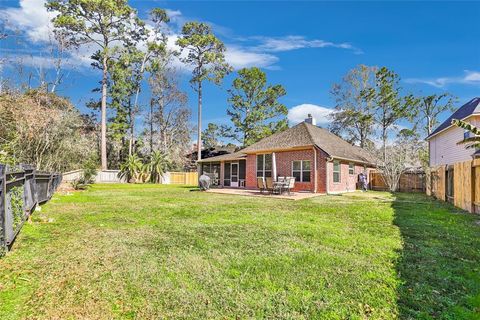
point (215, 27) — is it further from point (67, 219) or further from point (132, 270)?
point (132, 270)

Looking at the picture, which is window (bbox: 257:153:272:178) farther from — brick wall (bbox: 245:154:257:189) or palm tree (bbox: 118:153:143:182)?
palm tree (bbox: 118:153:143:182)

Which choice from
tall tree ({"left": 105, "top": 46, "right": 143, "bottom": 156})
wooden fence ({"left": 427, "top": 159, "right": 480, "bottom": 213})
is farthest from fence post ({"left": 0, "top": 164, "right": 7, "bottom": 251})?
tall tree ({"left": 105, "top": 46, "right": 143, "bottom": 156})

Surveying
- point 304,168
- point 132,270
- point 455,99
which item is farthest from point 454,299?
point 455,99

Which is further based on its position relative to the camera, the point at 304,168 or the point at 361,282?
the point at 304,168

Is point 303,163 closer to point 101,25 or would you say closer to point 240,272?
point 240,272

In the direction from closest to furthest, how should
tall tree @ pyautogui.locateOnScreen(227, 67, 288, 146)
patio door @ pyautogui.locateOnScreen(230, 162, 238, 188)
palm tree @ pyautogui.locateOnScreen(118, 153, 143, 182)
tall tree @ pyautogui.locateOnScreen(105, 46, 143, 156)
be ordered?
patio door @ pyautogui.locateOnScreen(230, 162, 238, 188) < palm tree @ pyautogui.locateOnScreen(118, 153, 143, 182) < tall tree @ pyautogui.locateOnScreen(105, 46, 143, 156) < tall tree @ pyautogui.locateOnScreen(227, 67, 288, 146)

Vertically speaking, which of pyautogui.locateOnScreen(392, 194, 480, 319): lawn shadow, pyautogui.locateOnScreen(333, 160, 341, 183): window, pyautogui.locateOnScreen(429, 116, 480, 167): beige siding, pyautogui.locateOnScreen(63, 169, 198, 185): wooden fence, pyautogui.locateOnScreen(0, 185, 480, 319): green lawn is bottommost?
pyautogui.locateOnScreen(392, 194, 480, 319): lawn shadow

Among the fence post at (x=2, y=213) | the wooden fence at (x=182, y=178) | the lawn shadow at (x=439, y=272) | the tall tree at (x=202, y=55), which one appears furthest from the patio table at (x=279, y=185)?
the tall tree at (x=202, y=55)

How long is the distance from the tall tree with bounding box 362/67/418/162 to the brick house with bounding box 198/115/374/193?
270 inches

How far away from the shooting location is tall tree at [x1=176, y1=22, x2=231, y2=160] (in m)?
33.5

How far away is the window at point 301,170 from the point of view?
17.4 meters

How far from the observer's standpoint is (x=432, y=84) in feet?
94.2

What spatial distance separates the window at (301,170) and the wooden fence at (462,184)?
663 centimetres

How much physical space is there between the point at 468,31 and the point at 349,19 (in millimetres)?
7178
